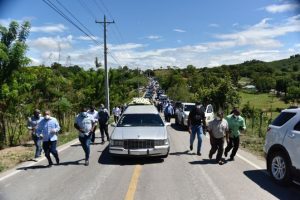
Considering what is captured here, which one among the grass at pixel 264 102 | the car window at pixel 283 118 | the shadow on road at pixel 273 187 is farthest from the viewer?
the grass at pixel 264 102

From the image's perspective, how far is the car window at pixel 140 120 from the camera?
503 inches

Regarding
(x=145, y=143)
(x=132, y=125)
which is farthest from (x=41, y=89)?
(x=145, y=143)

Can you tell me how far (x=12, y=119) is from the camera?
1720cm

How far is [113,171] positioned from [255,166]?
13.0 feet

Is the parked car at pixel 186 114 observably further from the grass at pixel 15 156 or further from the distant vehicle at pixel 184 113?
the grass at pixel 15 156

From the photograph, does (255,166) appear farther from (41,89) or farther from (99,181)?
(41,89)

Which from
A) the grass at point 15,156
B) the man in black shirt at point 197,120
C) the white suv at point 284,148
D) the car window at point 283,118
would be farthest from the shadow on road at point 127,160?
the car window at point 283,118

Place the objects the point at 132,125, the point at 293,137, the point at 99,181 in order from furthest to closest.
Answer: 1. the point at 132,125
2. the point at 99,181
3. the point at 293,137

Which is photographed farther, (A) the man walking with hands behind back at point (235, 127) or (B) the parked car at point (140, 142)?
(A) the man walking with hands behind back at point (235, 127)

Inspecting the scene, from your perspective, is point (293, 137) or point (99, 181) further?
point (99, 181)

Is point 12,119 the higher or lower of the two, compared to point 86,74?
lower

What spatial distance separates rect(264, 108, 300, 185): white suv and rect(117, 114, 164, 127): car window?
14.5 ft

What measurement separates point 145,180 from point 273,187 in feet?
9.28

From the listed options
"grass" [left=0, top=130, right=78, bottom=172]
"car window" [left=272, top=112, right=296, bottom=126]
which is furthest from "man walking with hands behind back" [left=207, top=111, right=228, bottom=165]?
"grass" [left=0, top=130, right=78, bottom=172]
